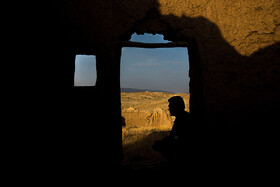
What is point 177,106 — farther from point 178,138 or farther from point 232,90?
point 232,90

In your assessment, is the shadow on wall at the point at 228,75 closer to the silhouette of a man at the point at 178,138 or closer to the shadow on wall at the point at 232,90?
the shadow on wall at the point at 232,90

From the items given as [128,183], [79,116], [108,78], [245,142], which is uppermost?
[108,78]

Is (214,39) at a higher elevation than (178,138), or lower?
higher

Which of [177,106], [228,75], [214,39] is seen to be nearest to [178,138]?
[177,106]

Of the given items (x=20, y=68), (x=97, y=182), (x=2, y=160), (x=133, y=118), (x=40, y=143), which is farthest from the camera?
(x=133, y=118)

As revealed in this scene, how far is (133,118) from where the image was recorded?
10172mm

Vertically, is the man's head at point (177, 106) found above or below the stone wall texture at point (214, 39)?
below

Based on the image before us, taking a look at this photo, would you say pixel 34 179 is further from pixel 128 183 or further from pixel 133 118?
pixel 133 118

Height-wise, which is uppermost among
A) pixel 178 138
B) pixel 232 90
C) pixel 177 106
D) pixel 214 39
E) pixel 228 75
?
pixel 214 39

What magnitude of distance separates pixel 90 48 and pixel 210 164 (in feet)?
7.81

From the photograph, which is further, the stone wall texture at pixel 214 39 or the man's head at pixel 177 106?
the man's head at pixel 177 106

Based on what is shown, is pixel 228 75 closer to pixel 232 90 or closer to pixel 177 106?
pixel 232 90

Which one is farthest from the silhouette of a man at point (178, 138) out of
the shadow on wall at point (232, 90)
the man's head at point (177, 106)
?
the shadow on wall at point (232, 90)

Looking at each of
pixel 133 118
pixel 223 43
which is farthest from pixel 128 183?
pixel 133 118
